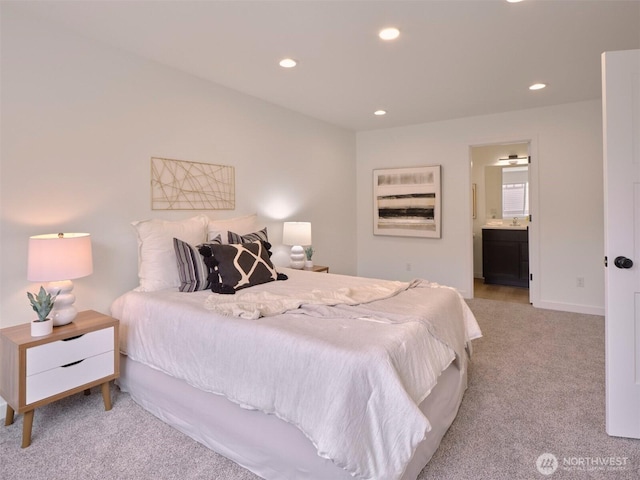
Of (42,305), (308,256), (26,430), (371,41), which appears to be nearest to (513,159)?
(308,256)

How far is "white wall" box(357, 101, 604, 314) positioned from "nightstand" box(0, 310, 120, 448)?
4127mm

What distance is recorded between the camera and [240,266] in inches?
104

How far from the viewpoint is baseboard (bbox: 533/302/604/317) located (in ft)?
13.5

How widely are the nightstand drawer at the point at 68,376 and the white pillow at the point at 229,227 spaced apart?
1.15 m

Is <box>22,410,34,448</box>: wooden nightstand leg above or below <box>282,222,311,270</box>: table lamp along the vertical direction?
below

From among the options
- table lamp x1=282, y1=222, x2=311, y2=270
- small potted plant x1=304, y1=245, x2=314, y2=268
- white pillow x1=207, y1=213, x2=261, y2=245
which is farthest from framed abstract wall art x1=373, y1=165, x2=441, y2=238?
white pillow x1=207, y1=213, x2=261, y2=245

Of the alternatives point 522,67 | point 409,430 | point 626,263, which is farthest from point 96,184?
point 522,67

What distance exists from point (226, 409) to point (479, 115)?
455cm

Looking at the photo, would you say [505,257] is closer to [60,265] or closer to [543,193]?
[543,193]

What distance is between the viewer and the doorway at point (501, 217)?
18.3 ft

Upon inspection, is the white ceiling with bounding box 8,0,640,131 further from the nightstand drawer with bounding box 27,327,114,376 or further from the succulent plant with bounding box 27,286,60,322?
the nightstand drawer with bounding box 27,327,114,376

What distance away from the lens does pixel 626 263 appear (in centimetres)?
187

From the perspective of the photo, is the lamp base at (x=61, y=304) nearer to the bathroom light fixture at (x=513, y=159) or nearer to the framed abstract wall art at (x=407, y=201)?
the framed abstract wall art at (x=407, y=201)

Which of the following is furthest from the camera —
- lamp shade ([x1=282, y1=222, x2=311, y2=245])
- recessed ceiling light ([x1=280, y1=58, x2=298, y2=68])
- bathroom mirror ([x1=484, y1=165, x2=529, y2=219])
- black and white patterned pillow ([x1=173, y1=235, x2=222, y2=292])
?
bathroom mirror ([x1=484, y1=165, x2=529, y2=219])
